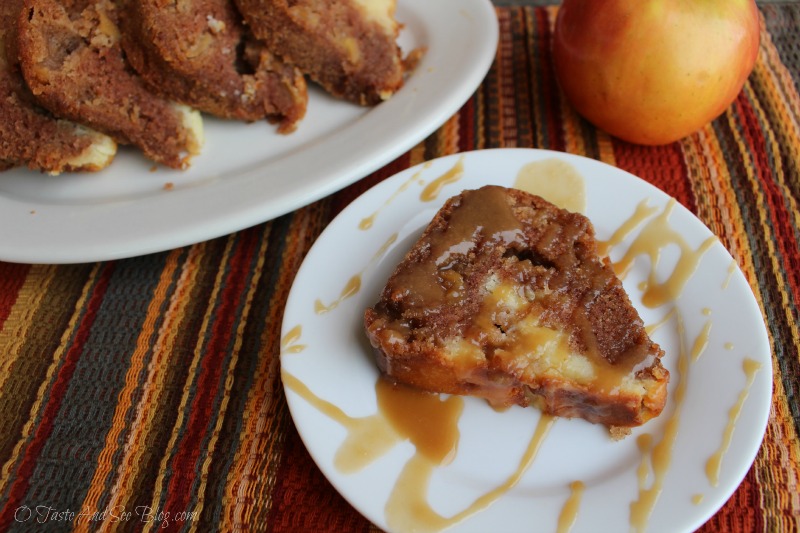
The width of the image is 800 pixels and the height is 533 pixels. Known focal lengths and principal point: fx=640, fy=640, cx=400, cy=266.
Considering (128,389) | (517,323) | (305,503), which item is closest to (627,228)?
(517,323)

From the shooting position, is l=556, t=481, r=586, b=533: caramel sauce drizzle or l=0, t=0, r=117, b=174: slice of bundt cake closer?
l=556, t=481, r=586, b=533: caramel sauce drizzle

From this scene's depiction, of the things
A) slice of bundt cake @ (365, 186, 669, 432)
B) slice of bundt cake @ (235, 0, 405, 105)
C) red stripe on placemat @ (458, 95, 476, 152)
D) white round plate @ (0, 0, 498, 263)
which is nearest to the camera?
slice of bundt cake @ (365, 186, 669, 432)

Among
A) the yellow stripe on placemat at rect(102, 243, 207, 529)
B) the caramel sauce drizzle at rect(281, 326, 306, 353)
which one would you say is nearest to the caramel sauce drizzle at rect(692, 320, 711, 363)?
the caramel sauce drizzle at rect(281, 326, 306, 353)

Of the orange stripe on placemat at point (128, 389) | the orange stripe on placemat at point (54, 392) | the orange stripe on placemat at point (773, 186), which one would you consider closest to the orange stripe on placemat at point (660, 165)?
the orange stripe on placemat at point (773, 186)

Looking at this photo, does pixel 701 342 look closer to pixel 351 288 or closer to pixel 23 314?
pixel 351 288

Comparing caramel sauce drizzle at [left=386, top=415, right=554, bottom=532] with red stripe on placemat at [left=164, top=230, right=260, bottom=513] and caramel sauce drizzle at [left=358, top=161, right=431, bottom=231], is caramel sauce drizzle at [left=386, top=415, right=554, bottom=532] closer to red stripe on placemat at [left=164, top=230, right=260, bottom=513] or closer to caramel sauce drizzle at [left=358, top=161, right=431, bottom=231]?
red stripe on placemat at [left=164, top=230, right=260, bottom=513]

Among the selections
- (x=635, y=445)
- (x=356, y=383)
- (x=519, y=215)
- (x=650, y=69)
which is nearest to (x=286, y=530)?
(x=356, y=383)

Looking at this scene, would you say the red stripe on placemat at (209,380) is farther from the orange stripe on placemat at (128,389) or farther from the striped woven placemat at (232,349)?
the orange stripe on placemat at (128,389)

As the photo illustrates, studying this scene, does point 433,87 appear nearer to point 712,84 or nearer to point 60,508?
point 712,84
